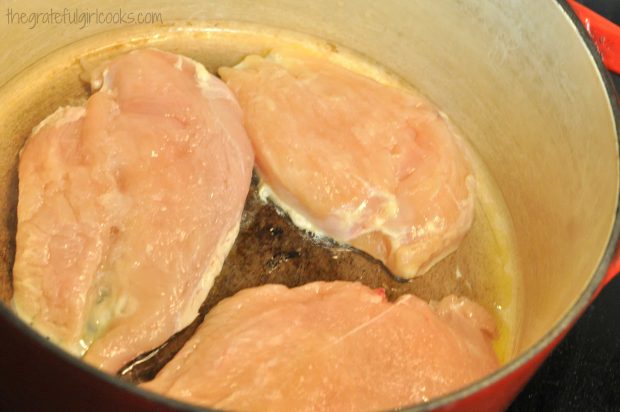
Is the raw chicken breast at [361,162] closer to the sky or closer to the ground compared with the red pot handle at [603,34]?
closer to the ground

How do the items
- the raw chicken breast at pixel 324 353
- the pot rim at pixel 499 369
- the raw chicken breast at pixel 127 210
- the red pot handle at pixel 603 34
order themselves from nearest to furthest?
1. the pot rim at pixel 499 369
2. the raw chicken breast at pixel 324 353
3. the raw chicken breast at pixel 127 210
4. the red pot handle at pixel 603 34

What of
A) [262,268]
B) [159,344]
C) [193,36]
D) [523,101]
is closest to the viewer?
[159,344]

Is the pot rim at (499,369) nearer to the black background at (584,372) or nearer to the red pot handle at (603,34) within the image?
the red pot handle at (603,34)

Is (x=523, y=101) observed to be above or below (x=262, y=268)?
above

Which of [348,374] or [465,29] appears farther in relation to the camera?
[465,29]

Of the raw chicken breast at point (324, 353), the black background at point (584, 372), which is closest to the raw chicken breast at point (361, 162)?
the raw chicken breast at point (324, 353)

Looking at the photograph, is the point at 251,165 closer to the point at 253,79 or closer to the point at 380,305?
the point at 253,79

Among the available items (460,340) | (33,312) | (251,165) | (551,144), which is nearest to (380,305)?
(460,340)
